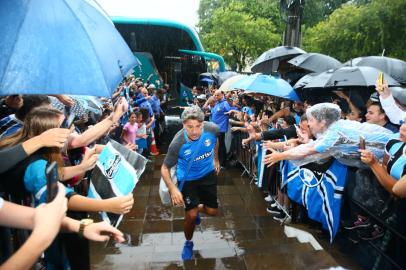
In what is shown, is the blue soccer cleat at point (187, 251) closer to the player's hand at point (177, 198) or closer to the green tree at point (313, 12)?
the player's hand at point (177, 198)

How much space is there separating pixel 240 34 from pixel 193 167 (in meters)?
26.5

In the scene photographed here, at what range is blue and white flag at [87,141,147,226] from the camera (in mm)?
2650

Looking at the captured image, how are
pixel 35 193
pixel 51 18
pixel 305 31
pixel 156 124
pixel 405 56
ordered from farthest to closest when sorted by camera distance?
pixel 305 31 → pixel 405 56 → pixel 156 124 → pixel 35 193 → pixel 51 18

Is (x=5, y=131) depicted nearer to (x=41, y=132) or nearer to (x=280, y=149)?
(x=41, y=132)

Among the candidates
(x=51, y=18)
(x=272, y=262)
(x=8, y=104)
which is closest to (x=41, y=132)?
(x=51, y=18)

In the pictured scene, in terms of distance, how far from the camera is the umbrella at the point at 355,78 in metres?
5.27

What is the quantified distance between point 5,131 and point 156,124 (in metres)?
7.48

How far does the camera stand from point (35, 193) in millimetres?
2289

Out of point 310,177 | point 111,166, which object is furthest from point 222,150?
point 111,166

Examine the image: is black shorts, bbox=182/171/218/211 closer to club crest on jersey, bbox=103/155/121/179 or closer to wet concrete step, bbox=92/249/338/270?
wet concrete step, bbox=92/249/338/270

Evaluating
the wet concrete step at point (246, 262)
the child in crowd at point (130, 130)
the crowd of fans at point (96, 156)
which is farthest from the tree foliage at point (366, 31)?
the wet concrete step at point (246, 262)

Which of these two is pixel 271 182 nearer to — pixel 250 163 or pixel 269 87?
pixel 250 163

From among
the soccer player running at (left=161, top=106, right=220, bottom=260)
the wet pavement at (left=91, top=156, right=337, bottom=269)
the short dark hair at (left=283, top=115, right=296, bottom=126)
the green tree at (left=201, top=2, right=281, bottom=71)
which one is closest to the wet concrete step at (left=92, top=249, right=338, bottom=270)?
the wet pavement at (left=91, top=156, right=337, bottom=269)

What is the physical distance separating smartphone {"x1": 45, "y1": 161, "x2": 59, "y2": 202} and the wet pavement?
2.56 meters
